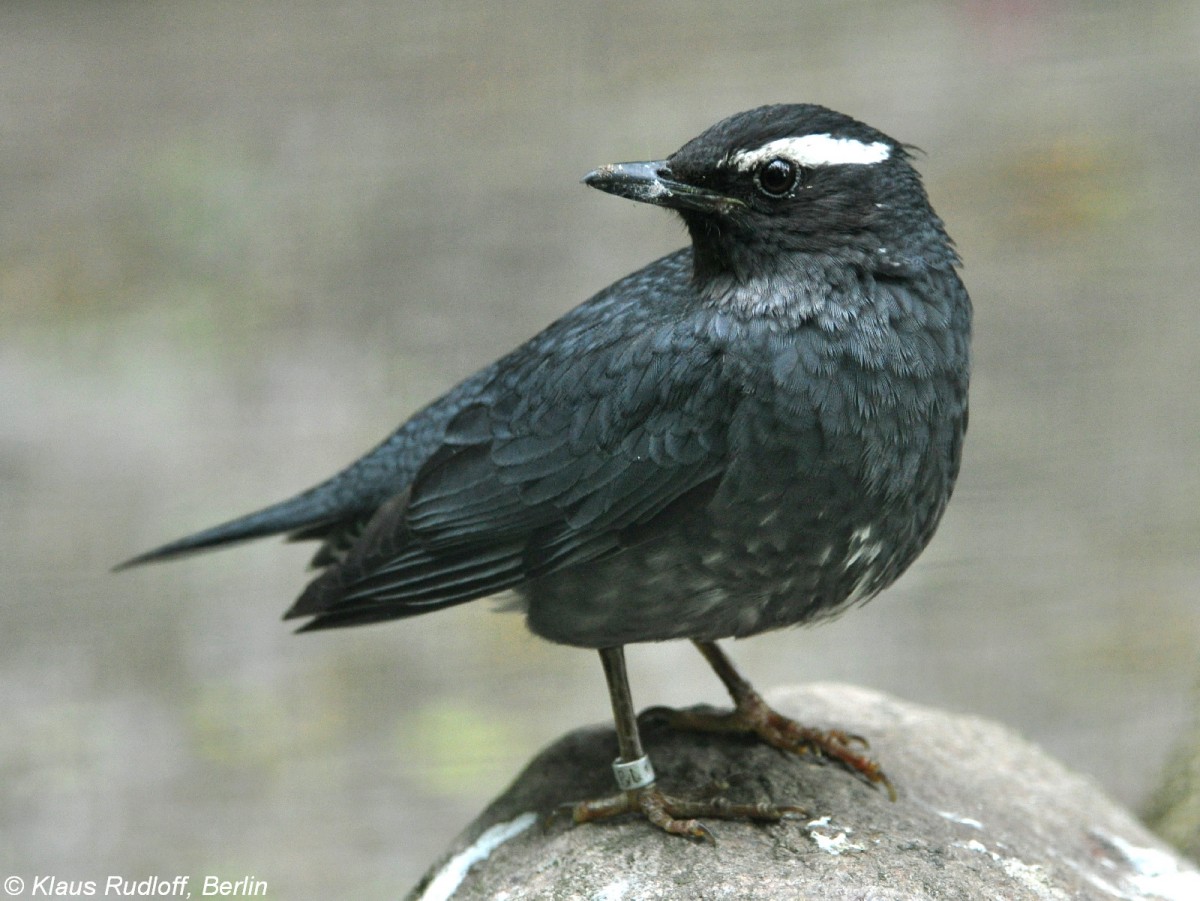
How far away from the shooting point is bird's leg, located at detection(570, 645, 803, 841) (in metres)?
3.73

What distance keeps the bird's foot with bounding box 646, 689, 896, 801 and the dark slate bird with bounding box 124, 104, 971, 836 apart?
0.40m

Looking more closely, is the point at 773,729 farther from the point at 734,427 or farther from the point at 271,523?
the point at 271,523

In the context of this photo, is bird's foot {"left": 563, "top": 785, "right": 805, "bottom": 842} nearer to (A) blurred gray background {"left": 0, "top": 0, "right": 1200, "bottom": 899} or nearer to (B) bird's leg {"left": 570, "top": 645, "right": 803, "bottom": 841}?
(B) bird's leg {"left": 570, "top": 645, "right": 803, "bottom": 841}

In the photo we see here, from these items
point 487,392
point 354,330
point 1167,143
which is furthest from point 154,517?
point 1167,143

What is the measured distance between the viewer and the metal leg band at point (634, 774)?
12.6 ft

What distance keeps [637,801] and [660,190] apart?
62.0 inches

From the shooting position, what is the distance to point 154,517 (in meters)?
7.57

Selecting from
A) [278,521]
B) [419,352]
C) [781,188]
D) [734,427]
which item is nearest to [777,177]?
[781,188]

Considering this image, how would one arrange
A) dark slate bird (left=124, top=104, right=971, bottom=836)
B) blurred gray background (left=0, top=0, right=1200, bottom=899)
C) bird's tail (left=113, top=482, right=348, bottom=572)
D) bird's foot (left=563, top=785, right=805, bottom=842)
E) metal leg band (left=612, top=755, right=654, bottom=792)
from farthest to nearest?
blurred gray background (left=0, top=0, right=1200, bottom=899) < bird's tail (left=113, top=482, right=348, bottom=572) < metal leg band (left=612, top=755, right=654, bottom=792) < bird's foot (left=563, top=785, right=805, bottom=842) < dark slate bird (left=124, top=104, right=971, bottom=836)

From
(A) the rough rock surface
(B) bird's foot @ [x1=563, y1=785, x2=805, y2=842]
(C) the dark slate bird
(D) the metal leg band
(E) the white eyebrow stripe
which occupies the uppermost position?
(E) the white eyebrow stripe

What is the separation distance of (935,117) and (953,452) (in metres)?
5.63

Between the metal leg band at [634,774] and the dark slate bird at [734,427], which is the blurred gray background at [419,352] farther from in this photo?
the dark slate bird at [734,427]

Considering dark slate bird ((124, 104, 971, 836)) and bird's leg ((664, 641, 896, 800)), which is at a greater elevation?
dark slate bird ((124, 104, 971, 836))

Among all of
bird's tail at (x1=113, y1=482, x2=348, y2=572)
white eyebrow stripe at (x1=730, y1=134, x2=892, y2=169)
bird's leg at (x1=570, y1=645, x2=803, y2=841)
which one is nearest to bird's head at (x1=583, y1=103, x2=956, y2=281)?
white eyebrow stripe at (x1=730, y1=134, x2=892, y2=169)
